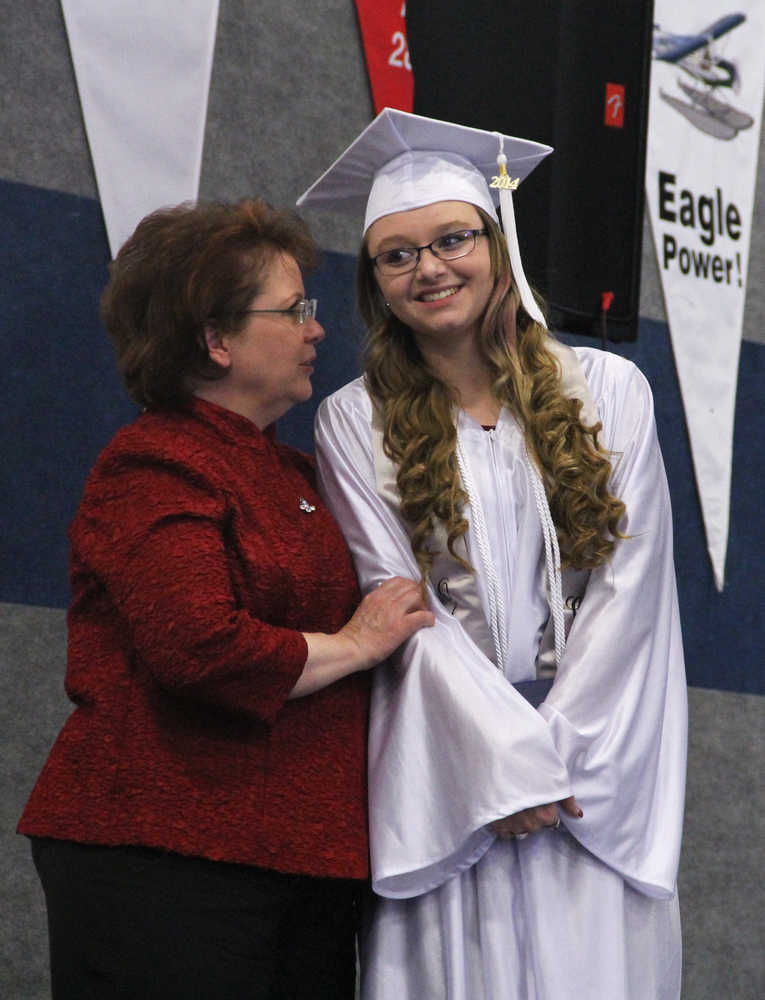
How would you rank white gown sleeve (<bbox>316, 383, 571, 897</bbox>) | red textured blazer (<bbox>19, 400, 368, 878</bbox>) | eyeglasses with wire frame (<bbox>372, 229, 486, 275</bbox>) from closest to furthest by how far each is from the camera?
red textured blazer (<bbox>19, 400, 368, 878</bbox>), white gown sleeve (<bbox>316, 383, 571, 897</bbox>), eyeglasses with wire frame (<bbox>372, 229, 486, 275</bbox>)

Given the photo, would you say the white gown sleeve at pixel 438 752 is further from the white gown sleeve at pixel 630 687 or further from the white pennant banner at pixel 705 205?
the white pennant banner at pixel 705 205

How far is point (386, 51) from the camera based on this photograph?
2.91 m

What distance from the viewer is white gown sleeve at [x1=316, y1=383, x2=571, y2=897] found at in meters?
1.63

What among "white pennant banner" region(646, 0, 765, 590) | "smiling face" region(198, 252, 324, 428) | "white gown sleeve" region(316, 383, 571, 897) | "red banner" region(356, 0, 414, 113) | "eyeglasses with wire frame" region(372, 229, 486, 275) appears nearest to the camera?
"white gown sleeve" region(316, 383, 571, 897)

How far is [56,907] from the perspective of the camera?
1.57 m

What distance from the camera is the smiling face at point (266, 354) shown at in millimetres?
1749

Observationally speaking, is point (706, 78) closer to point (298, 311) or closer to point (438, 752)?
point (298, 311)

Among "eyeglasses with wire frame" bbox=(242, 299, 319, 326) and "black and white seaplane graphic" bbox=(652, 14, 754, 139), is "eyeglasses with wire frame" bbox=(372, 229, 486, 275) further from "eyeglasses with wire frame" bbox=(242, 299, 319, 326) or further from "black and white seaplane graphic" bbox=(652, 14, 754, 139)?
"black and white seaplane graphic" bbox=(652, 14, 754, 139)

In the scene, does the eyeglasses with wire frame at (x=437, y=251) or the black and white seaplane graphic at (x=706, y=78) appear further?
the black and white seaplane graphic at (x=706, y=78)

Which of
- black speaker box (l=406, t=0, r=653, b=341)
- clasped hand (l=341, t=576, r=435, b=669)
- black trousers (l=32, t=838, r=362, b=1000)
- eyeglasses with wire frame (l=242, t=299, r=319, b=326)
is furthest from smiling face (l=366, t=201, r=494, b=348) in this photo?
black trousers (l=32, t=838, r=362, b=1000)

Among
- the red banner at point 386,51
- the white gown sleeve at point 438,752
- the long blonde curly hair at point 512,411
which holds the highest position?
the red banner at point 386,51

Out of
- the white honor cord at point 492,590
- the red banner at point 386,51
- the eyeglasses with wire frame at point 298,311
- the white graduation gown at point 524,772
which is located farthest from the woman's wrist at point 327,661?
the red banner at point 386,51

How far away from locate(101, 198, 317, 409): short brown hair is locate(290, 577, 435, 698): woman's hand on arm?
1.23 feet

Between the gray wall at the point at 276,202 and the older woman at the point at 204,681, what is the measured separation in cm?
86
